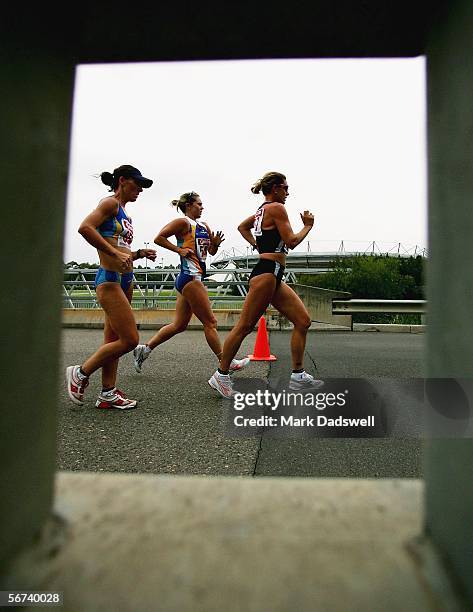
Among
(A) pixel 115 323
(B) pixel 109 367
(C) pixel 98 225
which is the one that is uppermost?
(C) pixel 98 225

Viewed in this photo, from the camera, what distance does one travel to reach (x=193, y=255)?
4.67m

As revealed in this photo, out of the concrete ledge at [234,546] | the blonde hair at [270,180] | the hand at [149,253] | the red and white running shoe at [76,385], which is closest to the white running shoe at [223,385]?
the red and white running shoe at [76,385]

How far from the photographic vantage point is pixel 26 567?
88cm

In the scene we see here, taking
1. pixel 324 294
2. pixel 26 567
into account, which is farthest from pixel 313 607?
pixel 324 294

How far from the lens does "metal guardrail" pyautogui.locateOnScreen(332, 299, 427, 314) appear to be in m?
11.5

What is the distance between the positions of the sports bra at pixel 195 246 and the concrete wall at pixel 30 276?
361cm

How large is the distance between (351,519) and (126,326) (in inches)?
114

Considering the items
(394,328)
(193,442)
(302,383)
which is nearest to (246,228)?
(302,383)

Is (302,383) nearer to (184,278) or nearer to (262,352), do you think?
(184,278)

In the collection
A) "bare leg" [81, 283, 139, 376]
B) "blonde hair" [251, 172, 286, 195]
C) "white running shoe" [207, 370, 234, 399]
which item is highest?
"blonde hair" [251, 172, 286, 195]

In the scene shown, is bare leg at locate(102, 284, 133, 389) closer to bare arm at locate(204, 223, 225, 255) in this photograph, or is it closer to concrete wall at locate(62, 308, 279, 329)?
bare arm at locate(204, 223, 225, 255)

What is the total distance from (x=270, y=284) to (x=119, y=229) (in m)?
1.35

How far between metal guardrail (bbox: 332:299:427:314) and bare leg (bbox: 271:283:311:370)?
25.3 feet

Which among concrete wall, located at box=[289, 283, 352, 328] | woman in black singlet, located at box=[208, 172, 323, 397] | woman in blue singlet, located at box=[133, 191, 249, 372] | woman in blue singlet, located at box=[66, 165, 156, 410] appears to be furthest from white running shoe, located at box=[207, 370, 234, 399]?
concrete wall, located at box=[289, 283, 352, 328]
